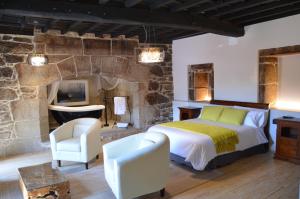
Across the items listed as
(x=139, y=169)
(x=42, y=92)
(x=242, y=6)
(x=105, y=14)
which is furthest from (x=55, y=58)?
(x=242, y=6)

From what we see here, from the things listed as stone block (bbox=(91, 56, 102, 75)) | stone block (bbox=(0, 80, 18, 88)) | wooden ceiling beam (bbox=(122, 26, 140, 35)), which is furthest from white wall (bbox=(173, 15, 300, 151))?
stone block (bbox=(0, 80, 18, 88))

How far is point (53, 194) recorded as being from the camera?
271 centimetres

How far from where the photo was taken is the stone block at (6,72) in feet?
15.1

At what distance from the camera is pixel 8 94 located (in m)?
4.69

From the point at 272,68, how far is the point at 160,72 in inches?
108

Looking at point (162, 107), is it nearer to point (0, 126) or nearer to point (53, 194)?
point (0, 126)

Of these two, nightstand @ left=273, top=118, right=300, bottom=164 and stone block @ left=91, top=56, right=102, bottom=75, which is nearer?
nightstand @ left=273, top=118, right=300, bottom=164

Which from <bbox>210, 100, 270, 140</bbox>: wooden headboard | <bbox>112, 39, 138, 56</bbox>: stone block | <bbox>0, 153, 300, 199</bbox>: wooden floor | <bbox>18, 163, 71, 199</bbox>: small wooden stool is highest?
<bbox>112, 39, 138, 56</bbox>: stone block

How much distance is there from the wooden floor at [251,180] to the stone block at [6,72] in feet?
5.34

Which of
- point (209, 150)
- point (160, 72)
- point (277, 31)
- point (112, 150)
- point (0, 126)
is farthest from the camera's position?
point (160, 72)

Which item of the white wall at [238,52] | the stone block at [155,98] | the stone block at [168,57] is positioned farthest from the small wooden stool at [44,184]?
the stone block at [168,57]

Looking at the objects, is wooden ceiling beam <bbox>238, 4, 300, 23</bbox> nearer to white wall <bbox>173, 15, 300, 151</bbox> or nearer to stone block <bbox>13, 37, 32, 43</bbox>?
white wall <bbox>173, 15, 300, 151</bbox>

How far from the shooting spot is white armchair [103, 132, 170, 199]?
2662 millimetres

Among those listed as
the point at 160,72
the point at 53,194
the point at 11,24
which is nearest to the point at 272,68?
the point at 160,72
